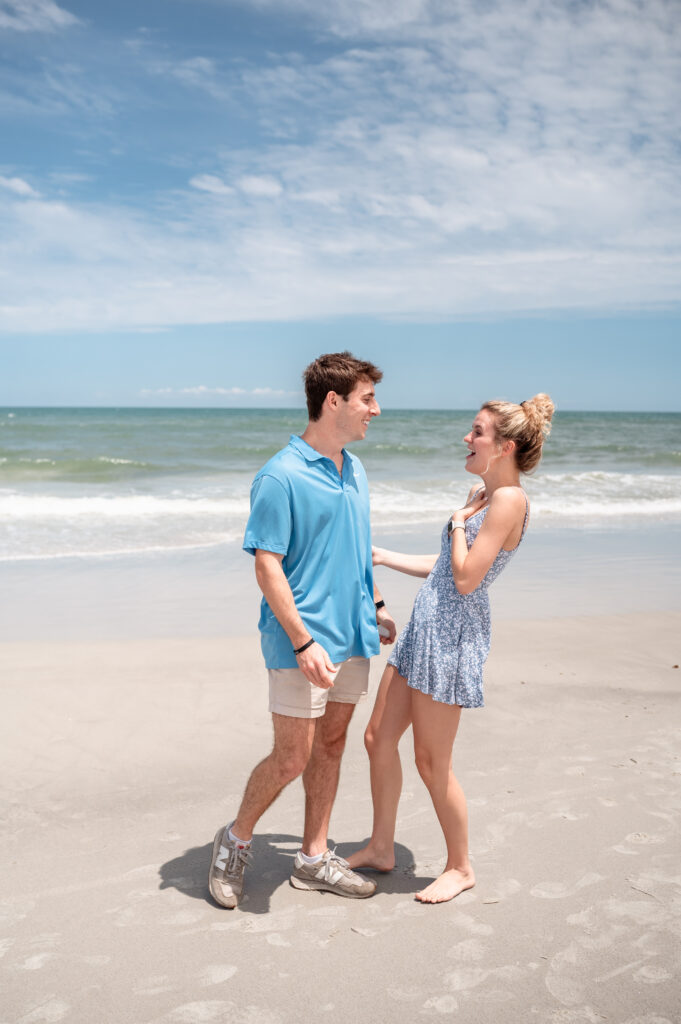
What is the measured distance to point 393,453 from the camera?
30.4m

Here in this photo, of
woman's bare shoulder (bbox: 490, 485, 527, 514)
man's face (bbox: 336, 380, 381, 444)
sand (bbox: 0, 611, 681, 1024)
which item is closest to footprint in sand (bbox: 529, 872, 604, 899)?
sand (bbox: 0, 611, 681, 1024)

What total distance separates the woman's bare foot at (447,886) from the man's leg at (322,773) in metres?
0.41

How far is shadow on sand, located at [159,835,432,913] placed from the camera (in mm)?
3084

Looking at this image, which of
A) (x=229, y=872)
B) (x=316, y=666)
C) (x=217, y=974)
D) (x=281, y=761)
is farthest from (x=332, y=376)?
(x=217, y=974)

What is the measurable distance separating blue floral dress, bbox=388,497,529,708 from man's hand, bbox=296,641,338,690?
1.29ft

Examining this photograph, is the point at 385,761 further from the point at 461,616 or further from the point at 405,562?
the point at 405,562

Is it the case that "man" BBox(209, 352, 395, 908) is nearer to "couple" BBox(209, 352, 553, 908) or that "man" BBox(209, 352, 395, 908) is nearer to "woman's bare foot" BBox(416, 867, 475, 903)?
"couple" BBox(209, 352, 553, 908)

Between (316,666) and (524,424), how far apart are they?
3.68ft

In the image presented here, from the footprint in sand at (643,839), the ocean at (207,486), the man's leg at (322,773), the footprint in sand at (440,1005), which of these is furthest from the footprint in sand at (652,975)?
the ocean at (207,486)

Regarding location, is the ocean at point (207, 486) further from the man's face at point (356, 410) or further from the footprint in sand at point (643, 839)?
the footprint in sand at point (643, 839)

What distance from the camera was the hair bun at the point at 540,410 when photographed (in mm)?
2992

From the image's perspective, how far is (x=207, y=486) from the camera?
20.0m

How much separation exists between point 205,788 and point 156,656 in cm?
196

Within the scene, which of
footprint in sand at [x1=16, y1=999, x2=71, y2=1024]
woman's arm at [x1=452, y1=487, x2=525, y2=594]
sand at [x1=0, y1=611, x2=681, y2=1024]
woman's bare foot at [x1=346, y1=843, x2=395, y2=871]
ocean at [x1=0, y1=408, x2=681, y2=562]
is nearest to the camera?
footprint in sand at [x1=16, y1=999, x2=71, y2=1024]
